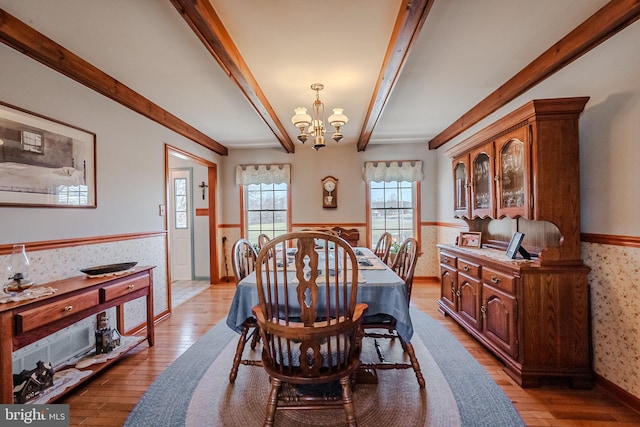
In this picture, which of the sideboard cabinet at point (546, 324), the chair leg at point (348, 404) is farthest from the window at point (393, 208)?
the chair leg at point (348, 404)

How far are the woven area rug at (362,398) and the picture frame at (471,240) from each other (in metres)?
1.16

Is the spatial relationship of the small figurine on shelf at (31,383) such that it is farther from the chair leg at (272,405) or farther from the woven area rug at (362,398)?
the chair leg at (272,405)

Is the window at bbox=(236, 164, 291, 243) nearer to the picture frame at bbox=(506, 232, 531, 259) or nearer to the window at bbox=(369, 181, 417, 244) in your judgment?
the window at bbox=(369, 181, 417, 244)

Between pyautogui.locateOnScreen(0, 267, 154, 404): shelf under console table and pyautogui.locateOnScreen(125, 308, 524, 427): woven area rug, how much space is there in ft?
2.06

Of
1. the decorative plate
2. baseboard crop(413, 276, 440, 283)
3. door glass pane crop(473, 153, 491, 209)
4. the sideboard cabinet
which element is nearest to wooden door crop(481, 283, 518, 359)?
the sideboard cabinet

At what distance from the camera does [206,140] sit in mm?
4352

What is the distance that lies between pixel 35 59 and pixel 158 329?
100 inches

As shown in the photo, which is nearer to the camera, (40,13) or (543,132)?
(40,13)

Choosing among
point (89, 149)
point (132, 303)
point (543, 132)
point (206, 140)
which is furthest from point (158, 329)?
point (543, 132)

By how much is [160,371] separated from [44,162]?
1.78 m

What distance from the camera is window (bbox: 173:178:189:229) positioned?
518 cm

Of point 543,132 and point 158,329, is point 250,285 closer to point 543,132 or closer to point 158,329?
point 158,329

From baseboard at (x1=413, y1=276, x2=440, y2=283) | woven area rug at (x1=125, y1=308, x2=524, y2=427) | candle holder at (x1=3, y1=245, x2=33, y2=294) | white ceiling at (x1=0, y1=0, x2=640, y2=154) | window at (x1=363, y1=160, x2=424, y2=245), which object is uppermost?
white ceiling at (x1=0, y1=0, x2=640, y2=154)

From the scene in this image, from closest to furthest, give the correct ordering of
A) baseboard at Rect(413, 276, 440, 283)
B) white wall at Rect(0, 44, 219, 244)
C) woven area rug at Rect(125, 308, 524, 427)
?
woven area rug at Rect(125, 308, 524, 427)
white wall at Rect(0, 44, 219, 244)
baseboard at Rect(413, 276, 440, 283)
